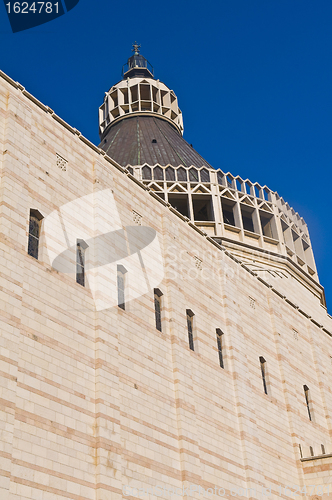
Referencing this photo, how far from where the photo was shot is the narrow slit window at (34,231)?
20672mm

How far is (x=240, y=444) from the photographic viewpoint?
27.3 metres

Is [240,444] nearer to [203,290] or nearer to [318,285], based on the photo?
[203,290]

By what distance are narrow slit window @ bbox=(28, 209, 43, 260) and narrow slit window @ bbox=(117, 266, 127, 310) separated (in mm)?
3952

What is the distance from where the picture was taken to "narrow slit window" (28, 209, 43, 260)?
814 inches

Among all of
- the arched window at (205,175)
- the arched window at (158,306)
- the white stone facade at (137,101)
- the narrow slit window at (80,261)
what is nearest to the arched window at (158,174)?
the arched window at (205,175)

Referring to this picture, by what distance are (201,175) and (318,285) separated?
12.7 m

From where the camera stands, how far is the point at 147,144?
5997 cm

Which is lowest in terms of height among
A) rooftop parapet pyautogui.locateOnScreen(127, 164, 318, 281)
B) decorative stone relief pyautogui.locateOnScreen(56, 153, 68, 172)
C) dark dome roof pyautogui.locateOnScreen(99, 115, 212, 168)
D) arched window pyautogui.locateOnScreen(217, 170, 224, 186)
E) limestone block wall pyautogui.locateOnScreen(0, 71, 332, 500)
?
limestone block wall pyautogui.locateOnScreen(0, 71, 332, 500)

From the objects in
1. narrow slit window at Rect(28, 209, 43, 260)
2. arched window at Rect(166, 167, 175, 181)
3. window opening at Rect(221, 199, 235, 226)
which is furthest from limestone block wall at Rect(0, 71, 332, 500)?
arched window at Rect(166, 167, 175, 181)

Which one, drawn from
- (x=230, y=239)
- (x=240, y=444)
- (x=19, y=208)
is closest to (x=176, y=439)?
(x=240, y=444)

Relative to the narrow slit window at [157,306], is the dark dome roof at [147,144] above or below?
above

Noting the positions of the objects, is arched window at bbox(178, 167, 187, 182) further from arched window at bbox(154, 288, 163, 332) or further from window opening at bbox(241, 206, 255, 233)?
arched window at bbox(154, 288, 163, 332)

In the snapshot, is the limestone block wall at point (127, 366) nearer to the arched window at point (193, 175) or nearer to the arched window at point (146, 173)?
the arched window at point (146, 173)

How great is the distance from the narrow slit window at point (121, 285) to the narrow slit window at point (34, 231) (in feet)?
13.0
